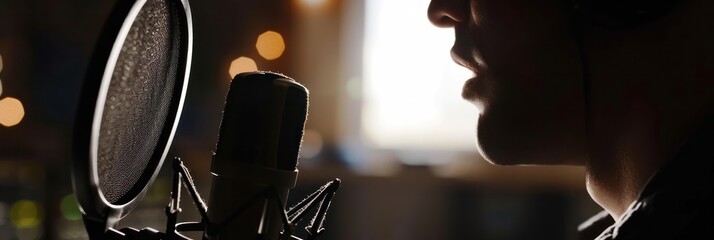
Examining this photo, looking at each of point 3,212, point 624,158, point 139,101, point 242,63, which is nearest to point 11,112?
point 3,212

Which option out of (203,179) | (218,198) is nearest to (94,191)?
(218,198)

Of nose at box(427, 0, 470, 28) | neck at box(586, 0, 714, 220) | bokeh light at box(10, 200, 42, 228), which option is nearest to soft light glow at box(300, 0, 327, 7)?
bokeh light at box(10, 200, 42, 228)

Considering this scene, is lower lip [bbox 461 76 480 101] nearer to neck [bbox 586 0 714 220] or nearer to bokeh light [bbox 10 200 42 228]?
neck [bbox 586 0 714 220]

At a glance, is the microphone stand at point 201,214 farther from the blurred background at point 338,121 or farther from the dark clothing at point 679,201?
the blurred background at point 338,121

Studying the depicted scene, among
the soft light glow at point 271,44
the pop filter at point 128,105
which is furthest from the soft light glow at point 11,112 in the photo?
the pop filter at point 128,105

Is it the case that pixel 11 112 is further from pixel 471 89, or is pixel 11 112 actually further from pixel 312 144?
pixel 471 89

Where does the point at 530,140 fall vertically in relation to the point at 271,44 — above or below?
above
